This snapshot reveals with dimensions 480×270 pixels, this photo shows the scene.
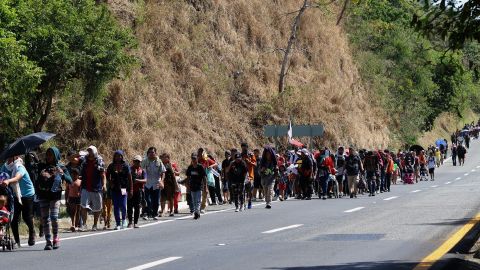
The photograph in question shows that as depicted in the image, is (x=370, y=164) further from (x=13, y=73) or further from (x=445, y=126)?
(x=445, y=126)

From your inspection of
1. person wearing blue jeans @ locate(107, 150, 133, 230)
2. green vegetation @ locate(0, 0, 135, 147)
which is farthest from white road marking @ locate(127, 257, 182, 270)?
green vegetation @ locate(0, 0, 135, 147)

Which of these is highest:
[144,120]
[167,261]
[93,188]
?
[144,120]

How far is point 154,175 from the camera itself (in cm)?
2384

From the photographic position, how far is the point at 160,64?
Result: 47656 millimetres

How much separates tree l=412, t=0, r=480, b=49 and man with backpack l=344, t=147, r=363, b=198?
73.2ft

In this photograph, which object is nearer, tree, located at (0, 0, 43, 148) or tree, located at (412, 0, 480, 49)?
tree, located at (412, 0, 480, 49)

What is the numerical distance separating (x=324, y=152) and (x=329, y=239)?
18.7 metres

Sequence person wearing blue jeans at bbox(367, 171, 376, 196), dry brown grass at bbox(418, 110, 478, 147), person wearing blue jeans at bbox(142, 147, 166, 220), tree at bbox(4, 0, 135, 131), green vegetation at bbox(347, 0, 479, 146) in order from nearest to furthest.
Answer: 1. person wearing blue jeans at bbox(142, 147, 166, 220)
2. tree at bbox(4, 0, 135, 131)
3. person wearing blue jeans at bbox(367, 171, 376, 196)
4. green vegetation at bbox(347, 0, 479, 146)
5. dry brown grass at bbox(418, 110, 478, 147)

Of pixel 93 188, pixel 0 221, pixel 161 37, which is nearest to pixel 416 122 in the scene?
pixel 161 37

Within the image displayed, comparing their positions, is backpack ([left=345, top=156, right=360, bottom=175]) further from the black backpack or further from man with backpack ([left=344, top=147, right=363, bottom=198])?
the black backpack

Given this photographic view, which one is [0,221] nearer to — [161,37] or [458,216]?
[458,216]

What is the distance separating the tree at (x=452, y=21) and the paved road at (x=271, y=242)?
298 centimetres

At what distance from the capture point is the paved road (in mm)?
→ 13195

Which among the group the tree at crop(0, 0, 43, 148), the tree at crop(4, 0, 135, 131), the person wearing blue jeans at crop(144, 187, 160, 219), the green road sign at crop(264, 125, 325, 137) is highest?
the tree at crop(4, 0, 135, 131)
